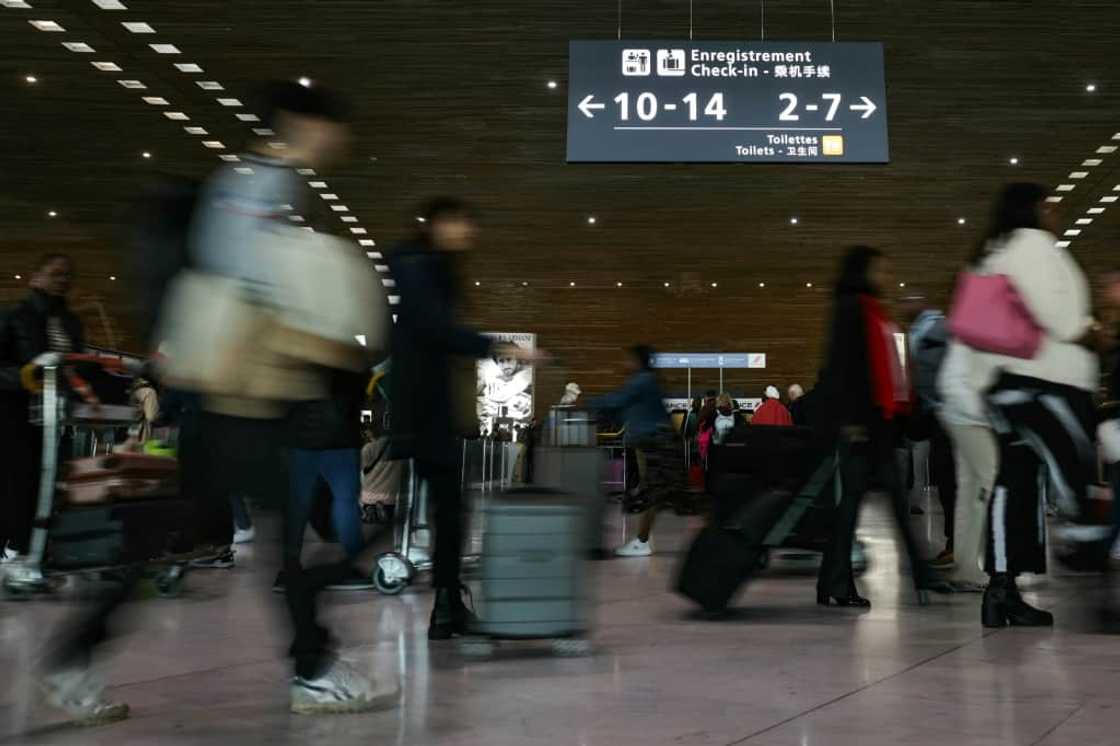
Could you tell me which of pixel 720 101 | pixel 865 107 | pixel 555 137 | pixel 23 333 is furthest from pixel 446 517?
pixel 555 137

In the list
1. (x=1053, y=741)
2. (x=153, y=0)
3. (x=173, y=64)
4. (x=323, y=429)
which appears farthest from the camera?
(x=173, y=64)

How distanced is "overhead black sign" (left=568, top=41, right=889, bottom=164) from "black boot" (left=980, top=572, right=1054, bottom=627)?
535cm

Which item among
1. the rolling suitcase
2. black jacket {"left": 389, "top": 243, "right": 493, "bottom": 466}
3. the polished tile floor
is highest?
black jacket {"left": 389, "top": 243, "right": 493, "bottom": 466}

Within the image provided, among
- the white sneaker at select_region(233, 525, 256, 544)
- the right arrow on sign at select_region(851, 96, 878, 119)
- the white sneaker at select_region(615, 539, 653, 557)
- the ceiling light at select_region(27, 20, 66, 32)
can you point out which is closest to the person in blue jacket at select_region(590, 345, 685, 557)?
the white sneaker at select_region(615, 539, 653, 557)

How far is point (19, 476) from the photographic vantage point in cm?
532

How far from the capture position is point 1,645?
369cm

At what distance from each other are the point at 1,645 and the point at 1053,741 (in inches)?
127

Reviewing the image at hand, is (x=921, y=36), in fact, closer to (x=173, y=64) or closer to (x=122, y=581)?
(x=173, y=64)

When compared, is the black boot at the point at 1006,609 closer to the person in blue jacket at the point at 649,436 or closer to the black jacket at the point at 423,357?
the black jacket at the point at 423,357

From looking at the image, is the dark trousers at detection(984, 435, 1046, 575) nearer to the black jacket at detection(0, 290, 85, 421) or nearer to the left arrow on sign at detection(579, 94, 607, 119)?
the black jacket at detection(0, 290, 85, 421)

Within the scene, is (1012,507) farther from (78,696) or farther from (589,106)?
(589,106)

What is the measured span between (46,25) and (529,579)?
8931 millimetres

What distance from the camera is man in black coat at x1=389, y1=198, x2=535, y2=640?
11.8ft

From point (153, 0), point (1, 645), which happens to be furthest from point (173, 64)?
point (1, 645)
